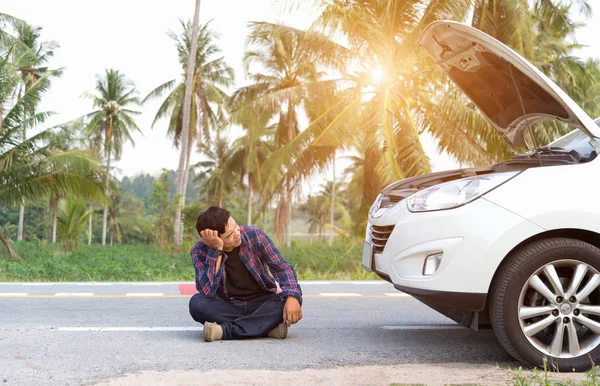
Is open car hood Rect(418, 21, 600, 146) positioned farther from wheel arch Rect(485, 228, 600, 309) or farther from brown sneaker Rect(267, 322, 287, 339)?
brown sneaker Rect(267, 322, 287, 339)

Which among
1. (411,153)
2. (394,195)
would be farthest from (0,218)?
(394,195)

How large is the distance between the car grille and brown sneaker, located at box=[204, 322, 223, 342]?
4.31ft

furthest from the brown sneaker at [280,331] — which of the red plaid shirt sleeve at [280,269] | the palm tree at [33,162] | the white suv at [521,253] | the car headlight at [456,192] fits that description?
the palm tree at [33,162]

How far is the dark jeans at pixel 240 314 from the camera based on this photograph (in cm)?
514

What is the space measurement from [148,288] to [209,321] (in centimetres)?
368

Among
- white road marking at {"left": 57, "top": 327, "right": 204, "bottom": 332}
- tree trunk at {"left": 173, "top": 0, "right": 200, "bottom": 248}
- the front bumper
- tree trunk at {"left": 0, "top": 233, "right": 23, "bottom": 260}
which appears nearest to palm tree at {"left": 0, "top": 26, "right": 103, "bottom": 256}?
tree trunk at {"left": 0, "top": 233, "right": 23, "bottom": 260}

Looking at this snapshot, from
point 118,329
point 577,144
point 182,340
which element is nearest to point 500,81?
point 577,144

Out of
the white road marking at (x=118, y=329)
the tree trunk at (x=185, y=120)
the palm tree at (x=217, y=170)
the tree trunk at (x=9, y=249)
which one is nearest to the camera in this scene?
the white road marking at (x=118, y=329)

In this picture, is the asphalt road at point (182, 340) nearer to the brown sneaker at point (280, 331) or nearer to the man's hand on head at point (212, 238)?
the brown sneaker at point (280, 331)

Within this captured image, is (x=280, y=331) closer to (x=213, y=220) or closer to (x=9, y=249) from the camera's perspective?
(x=213, y=220)

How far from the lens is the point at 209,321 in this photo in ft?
17.2

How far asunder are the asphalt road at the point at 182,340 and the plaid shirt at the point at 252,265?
40 centimetres

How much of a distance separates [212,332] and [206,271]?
0.47 m

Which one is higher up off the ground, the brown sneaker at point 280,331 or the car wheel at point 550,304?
the car wheel at point 550,304
